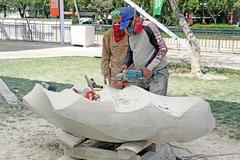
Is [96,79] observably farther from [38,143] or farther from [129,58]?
[129,58]

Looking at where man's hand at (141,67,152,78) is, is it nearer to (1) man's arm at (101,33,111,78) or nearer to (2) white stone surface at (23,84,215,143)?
(2) white stone surface at (23,84,215,143)

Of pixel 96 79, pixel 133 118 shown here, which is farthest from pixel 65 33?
pixel 133 118

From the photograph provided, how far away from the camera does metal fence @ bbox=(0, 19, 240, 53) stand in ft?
68.2

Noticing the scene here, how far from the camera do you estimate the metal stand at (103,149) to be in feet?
13.6

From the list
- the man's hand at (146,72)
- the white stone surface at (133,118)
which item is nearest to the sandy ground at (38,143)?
the white stone surface at (133,118)

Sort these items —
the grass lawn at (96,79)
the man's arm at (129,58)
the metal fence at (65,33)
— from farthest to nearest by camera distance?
1. the metal fence at (65,33)
2. the grass lawn at (96,79)
3. the man's arm at (129,58)

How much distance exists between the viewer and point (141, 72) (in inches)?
177

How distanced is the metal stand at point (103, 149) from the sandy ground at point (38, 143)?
0.58m

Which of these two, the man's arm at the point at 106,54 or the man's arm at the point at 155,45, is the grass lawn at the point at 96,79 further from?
Answer: the man's arm at the point at 155,45

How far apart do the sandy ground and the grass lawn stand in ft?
1.64

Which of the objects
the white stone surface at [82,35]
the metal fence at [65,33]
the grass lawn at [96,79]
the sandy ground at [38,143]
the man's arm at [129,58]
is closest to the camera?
the man's arm at [129,58]

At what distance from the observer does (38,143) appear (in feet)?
18.2

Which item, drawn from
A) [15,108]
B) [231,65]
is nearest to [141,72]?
[15,108]

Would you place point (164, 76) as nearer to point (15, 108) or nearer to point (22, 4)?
point (15, 108)
